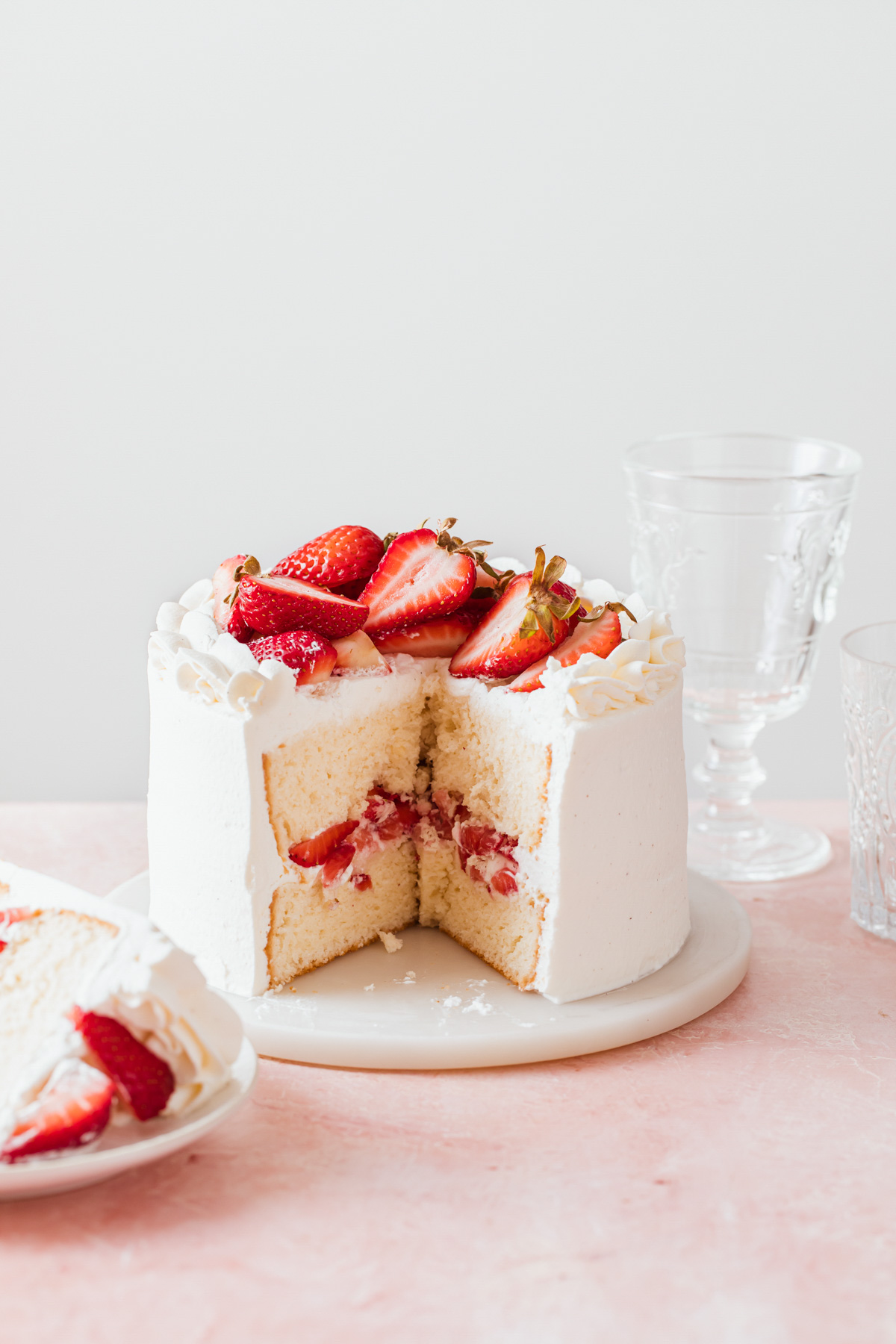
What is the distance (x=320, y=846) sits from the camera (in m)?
1.87

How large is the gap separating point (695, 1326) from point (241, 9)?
107 inches

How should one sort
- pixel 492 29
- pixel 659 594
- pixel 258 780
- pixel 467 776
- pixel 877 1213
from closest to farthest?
pixel 877 1213
pixel 258 780
pixel 467 776
pixel 659 594
pixel 492 29

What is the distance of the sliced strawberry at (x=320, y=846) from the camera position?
1836 millimetres

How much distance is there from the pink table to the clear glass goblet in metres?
0.67

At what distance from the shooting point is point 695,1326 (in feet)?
A: 3.93

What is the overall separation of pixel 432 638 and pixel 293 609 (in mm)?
227

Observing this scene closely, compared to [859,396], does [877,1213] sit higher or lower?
lower

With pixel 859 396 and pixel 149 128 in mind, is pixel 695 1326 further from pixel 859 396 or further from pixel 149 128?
pixel 149 128

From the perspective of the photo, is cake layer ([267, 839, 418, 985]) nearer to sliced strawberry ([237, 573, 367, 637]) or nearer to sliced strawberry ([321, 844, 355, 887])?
sliced strawberry ([321, 844, 355, 887])

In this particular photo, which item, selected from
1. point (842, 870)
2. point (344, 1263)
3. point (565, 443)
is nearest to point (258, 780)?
point (344, 1263)

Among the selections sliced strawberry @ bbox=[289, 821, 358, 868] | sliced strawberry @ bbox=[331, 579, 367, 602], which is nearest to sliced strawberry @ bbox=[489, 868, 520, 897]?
sliced strawberry @ bbox=[289, 821, 358, 868]

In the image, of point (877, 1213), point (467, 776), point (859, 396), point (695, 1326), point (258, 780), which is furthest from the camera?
point (859, 396)

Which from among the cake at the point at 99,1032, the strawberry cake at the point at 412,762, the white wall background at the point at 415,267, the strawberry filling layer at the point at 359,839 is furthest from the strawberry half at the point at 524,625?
the white wall background at the point at 415,267

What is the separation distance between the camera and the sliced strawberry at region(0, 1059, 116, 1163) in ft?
4.20
